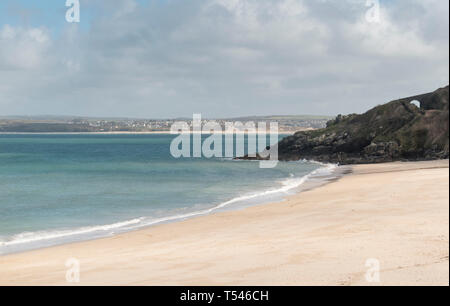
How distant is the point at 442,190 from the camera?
84.9 ft

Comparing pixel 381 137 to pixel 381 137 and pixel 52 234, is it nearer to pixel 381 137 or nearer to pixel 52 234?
pixel 381 137

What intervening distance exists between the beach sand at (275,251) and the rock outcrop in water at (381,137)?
1466 inches

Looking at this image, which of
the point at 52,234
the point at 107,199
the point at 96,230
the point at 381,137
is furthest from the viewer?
the point at 381,137

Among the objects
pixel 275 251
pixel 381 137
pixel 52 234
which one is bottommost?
pixel 52 234

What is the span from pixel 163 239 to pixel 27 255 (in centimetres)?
503

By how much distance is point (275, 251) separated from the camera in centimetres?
1423

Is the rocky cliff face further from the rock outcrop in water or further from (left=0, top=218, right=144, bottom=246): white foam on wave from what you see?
(left=0, top=218, right=144, bottom=246): white foam on wave

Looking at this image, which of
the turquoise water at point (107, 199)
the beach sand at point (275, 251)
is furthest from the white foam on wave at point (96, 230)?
the beach sand at point (275, 251)

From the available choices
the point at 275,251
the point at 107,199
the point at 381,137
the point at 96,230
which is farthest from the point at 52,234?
the point at 381,137

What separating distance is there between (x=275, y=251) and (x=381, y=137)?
180ft

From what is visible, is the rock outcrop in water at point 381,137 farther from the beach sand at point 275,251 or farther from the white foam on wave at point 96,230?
the white foam on wave at point 96,230

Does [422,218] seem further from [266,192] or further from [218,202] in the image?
[266,192]
